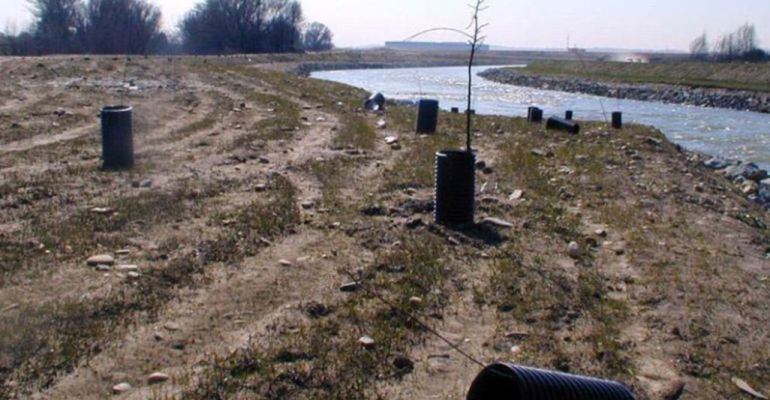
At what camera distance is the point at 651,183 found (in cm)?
1106

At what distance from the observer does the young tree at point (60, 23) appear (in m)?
67.1

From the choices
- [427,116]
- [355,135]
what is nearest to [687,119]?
[427,116]

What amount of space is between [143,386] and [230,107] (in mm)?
15079

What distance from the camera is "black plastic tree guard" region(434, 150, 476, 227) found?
8.10 m

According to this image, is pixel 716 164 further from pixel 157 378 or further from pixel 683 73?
pixel 683 73

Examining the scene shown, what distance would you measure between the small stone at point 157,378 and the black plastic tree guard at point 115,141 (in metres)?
6.54

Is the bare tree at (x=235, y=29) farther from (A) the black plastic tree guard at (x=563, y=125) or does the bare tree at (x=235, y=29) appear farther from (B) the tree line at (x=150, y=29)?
(A) the black plastic tree guard at (x=563, y=125)

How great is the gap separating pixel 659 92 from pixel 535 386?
44828mm

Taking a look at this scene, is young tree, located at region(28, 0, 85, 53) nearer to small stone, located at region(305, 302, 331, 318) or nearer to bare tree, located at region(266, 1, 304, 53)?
bare tree, located at region(266, 1, 304, 53)

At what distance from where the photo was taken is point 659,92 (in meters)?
46.3

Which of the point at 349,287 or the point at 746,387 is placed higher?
the point at 349,287

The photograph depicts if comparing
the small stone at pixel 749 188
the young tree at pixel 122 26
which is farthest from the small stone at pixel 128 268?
the young tree at pixel 122 26

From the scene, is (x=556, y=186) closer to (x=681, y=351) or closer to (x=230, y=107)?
(x=681, y=351)

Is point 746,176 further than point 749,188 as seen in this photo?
Yes
